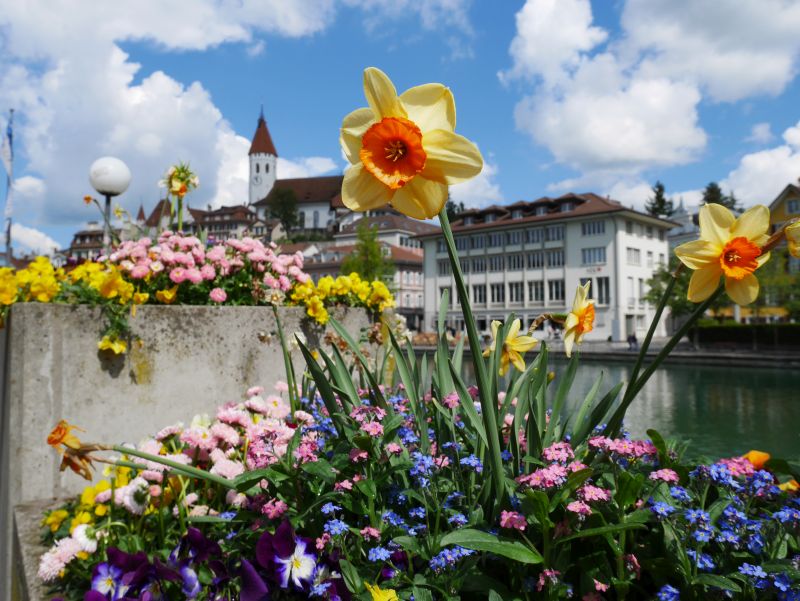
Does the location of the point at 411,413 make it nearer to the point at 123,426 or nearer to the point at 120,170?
the point at 123,426

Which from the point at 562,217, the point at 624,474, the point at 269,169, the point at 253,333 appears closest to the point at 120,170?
the point at 253,333

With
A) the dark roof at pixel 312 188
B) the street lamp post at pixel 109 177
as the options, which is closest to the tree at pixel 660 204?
the dark roof at pixel 312 188

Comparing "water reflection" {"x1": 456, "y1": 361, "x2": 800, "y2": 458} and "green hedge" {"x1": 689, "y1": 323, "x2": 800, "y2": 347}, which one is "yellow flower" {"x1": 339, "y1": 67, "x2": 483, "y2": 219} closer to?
"water reflection" {"x1": 456, "y1": 361, "x2": 800, "y2": 458}

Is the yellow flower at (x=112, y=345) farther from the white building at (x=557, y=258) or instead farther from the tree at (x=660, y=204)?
the tree at (x=660, y=204)

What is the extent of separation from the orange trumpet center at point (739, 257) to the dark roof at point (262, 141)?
371ft

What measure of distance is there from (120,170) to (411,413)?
16.6 feet

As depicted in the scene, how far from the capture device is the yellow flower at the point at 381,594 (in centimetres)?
109

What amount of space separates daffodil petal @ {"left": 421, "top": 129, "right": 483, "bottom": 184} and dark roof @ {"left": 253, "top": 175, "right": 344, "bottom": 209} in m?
99.0

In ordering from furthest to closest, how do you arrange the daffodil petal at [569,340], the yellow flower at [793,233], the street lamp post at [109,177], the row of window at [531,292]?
the row of window at [531,292] → the street lamp post at [109,177] → the daffodil petal at [569,340] → the yellow flower at [793,233]

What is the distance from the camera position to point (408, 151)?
100 cm

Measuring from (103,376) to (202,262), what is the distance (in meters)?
0.91

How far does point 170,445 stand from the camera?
236 cm

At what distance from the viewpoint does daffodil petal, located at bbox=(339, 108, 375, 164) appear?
1039mm

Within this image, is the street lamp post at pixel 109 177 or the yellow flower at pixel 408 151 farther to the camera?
the street lamp post at pixel 109 177
